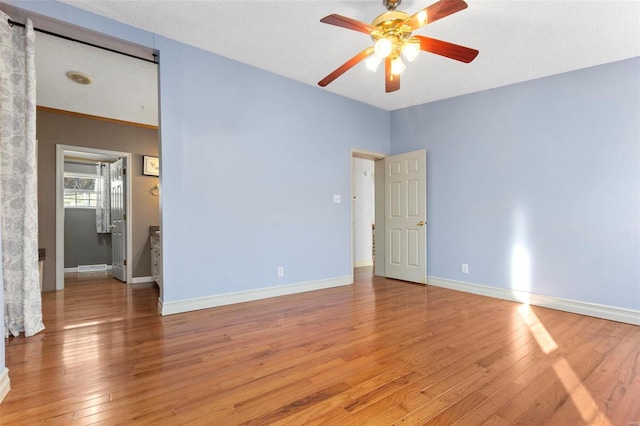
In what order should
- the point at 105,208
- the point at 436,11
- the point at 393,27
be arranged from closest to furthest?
the point at 436,11 < the point at 393,27 < the point at 105,208

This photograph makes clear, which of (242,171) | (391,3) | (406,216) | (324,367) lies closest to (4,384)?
(324,367)

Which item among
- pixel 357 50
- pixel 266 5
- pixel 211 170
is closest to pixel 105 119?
pixel 211 170

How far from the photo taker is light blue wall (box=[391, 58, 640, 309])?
128 inches

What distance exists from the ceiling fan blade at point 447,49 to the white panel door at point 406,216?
2.53 m

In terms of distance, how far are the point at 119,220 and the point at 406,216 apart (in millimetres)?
5009

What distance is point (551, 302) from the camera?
3.63 meters

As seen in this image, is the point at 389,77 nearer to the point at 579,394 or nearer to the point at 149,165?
the point at 579,394

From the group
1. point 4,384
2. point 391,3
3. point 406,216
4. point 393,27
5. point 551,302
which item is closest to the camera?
point 4,384

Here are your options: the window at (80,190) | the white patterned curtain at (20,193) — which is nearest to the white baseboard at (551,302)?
the white patterned curtain at (20,193)

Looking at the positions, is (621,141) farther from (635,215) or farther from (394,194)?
(394,194)

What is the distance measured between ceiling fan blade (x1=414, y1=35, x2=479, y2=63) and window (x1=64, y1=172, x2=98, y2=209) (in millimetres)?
7340

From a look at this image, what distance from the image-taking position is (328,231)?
4.55 metres

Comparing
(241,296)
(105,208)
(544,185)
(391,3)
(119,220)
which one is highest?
(391,3)

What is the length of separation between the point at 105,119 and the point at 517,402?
623 centimetres
